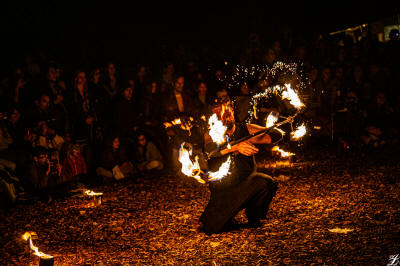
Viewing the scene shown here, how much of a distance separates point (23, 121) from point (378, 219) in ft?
25.0

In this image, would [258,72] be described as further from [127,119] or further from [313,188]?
[313,188]

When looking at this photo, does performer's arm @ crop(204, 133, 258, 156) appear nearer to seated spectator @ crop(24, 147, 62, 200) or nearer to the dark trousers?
the dark trousers

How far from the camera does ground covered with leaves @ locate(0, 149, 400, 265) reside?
202 inches

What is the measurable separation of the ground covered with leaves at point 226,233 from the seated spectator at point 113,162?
2.60 feet

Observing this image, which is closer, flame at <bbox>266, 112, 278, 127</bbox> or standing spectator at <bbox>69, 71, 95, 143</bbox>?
flame at <bbox>266, 112, 278, 127</bbox>

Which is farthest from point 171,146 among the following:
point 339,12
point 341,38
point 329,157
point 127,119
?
point 339,12

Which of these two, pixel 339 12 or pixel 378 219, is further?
pixel 339 12

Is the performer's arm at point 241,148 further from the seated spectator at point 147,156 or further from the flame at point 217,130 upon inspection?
the seated spectator at point 147,156

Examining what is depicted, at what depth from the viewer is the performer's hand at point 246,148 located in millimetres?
5449

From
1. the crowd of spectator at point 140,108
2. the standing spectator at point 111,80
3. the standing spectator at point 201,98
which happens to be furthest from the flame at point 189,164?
the standing spectator at point 111,80

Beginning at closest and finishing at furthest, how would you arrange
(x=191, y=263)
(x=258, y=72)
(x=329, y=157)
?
(x=191, y=263) < (x=329, y=157) < (x=258, y=72)

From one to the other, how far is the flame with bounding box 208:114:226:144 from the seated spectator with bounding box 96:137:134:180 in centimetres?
549

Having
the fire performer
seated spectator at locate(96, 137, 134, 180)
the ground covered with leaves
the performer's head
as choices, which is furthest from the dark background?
the fire performer

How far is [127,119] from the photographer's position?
11.1m
